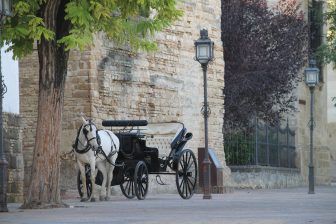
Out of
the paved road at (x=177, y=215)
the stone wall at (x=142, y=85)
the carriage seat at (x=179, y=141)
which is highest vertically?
the stone wall at (x=142, y=85)

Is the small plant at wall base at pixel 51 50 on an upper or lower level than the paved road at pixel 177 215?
upper

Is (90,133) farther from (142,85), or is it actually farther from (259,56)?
(259,56)

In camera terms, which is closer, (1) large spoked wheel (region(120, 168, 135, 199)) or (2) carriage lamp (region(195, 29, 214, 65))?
(1) large spoked wheel (region(120, 168, 135, 199))

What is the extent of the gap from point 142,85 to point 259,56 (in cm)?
1079

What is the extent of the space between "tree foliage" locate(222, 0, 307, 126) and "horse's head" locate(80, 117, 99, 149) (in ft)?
52.3

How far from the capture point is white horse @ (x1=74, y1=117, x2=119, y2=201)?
22031 millimetres

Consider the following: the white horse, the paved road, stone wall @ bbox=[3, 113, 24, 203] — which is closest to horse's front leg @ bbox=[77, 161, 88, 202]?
the white horse

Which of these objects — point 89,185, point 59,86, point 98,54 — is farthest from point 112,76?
point 59,86

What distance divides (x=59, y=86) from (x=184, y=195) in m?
5.97

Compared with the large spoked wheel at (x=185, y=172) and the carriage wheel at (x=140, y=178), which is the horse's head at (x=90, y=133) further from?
the large spoked wheel at (x=185, y=172)

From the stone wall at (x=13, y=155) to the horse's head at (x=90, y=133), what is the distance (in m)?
1.33

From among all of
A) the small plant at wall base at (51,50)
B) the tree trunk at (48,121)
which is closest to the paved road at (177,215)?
the tree trunk at (48,121)

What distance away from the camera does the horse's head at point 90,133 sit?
2191 centimetres

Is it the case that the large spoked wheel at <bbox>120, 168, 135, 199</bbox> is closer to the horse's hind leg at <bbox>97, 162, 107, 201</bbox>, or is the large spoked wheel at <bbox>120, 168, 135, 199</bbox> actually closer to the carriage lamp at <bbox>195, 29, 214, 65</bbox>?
the horse's hind leg at <bbox>97, 162, 107, 201</bbox>
